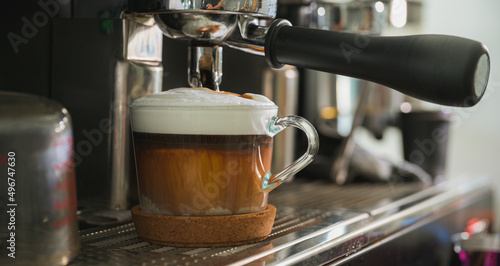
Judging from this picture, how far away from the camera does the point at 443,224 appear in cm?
89

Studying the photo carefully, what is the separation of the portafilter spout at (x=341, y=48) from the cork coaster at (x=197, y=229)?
142 mm

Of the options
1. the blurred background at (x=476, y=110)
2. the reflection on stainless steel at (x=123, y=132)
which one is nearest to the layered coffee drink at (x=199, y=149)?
the reflection on stainless steel at (x=123, y=132)

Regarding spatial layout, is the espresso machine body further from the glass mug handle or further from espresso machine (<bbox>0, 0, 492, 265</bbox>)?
the glass mug handle

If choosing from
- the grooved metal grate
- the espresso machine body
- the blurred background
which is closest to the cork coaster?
the grooved metal grate

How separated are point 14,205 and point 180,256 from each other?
14cm

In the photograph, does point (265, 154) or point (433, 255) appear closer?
point (265, 154)

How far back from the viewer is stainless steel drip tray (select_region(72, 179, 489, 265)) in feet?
1.63

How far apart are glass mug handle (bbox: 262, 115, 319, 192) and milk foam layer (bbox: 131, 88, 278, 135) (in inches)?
0.7

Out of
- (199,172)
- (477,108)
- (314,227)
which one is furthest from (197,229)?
(477,108)

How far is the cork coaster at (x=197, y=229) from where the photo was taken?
1.72ft

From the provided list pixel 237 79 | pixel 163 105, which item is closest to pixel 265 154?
pixel 163 105

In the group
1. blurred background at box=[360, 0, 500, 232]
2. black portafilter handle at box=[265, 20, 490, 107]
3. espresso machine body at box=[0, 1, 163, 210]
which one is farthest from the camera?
blurred background at box=[360, 0, 500, 232]

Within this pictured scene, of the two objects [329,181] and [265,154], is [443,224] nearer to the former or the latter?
[329,181]

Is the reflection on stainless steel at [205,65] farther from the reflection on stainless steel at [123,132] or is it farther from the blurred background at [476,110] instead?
the blurred background at [476,110]
